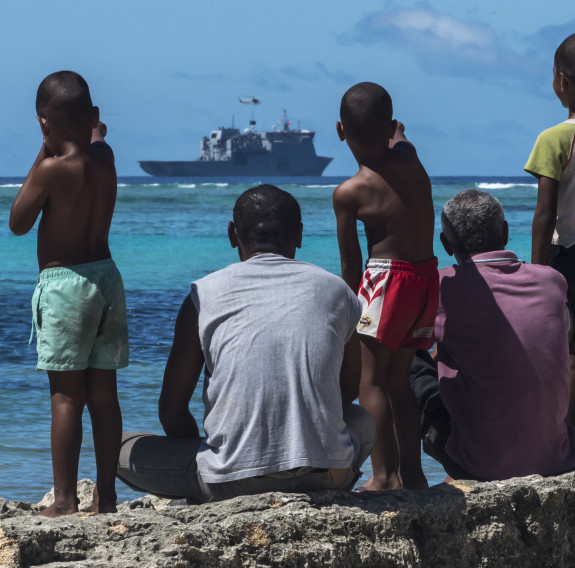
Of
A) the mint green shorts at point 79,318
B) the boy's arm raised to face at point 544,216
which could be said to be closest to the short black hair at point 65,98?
the mint green shorts at point 79,318

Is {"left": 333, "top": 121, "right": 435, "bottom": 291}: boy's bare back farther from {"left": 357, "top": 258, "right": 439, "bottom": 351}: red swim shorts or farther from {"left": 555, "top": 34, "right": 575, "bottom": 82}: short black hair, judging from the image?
{"left": 555, "top": 34, "right": 575, "bottom": 82}: short black hair

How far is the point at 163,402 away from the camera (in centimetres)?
249

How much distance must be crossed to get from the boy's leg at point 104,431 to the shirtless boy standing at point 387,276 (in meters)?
0.78

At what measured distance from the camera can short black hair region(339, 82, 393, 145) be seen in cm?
299

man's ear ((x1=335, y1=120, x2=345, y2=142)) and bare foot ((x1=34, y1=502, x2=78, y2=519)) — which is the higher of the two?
man's ear ((x1=335, y1=120, x2=345, y2=142))

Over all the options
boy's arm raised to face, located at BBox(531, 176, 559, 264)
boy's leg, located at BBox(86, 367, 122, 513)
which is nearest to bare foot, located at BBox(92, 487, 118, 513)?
boy's leg, located at BBox(86, 367, 122, 513)

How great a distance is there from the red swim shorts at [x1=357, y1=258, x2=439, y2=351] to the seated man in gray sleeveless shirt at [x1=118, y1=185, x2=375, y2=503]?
19.7 inches

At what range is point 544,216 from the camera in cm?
319

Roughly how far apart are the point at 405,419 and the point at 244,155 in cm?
7197

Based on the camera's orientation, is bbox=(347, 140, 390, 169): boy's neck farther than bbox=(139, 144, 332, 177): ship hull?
No

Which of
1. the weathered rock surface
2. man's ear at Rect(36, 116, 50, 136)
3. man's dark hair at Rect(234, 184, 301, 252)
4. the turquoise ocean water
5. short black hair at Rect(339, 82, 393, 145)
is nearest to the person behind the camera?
the weathered rock surface

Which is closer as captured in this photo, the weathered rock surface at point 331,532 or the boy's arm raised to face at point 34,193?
the weathered rock surface at point 331,532

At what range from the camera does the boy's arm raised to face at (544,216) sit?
3193 mm

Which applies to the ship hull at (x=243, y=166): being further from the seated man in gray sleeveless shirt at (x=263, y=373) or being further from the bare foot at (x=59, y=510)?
the seated man in gray sleeveless shirt at (x=263, y=373)
